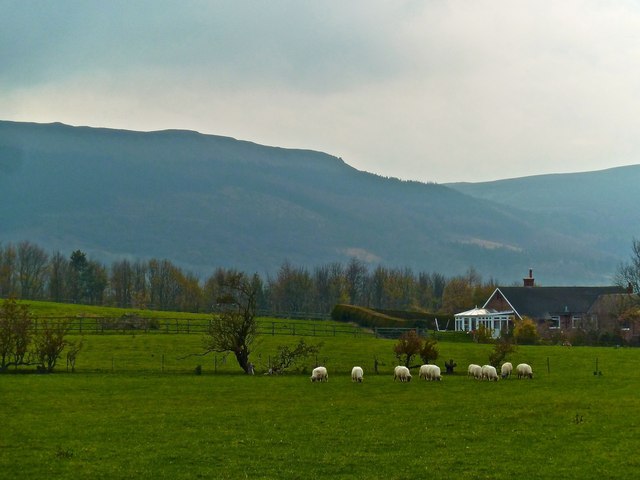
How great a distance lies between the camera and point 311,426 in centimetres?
3070

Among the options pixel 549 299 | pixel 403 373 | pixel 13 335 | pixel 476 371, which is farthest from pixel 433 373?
pixel 549 299

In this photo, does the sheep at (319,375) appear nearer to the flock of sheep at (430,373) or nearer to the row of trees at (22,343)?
the flock of sheep at (430,373)

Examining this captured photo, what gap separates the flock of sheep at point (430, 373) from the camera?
50750mm

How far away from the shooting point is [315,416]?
33531 mm

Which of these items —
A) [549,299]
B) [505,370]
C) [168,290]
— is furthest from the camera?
[168,290]

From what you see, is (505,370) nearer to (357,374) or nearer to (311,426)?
(357,374)

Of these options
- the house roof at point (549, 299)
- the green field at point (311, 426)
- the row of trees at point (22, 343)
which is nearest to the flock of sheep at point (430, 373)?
the green field at point (311, 426)

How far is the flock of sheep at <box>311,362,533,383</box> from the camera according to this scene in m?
50.8

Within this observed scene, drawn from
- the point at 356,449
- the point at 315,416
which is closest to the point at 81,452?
the point at 356,449

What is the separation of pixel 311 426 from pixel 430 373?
2264 cm

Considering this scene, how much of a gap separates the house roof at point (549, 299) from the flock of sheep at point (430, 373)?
58.8 m

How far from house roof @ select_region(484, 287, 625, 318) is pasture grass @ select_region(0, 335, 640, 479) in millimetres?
60224

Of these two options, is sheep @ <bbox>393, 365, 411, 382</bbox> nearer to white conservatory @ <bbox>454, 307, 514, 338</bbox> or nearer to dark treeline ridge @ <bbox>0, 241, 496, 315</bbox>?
white conservatory @ <bbox>454, 307, 514, 338</bbox>

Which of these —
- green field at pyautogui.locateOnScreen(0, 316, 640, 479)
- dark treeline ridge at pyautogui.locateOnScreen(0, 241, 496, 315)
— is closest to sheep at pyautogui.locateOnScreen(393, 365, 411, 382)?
green field at pyautogui.locateOnScreen(0, 316, 640, 479)
